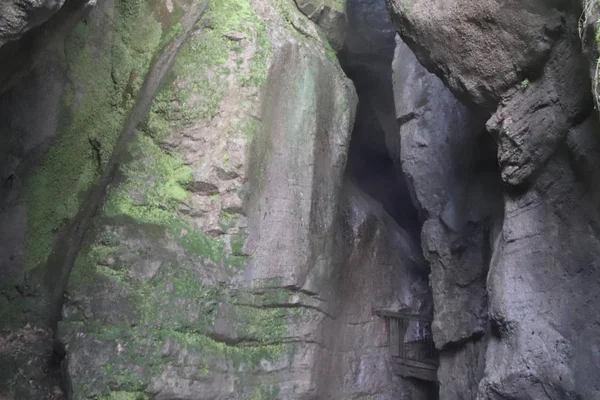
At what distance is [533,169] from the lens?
15.2 ft

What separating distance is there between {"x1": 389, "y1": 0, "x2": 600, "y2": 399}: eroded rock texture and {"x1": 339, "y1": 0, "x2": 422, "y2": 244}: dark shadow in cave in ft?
17.0

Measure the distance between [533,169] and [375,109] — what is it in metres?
7.72

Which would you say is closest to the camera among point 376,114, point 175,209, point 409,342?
point 175,209

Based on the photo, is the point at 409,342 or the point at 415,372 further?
the point at 409,342

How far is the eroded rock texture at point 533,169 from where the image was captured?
13.3 ft

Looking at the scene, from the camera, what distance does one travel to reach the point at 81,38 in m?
6.12

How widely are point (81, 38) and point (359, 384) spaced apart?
6.62 meters

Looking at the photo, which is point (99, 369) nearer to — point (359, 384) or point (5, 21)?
point (5, 21)

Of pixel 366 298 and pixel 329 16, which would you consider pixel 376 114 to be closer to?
pixel 329 16

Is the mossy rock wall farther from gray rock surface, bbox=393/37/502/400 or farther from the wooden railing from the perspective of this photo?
the wooden railing

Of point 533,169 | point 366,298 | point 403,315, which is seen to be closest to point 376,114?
point 366,298

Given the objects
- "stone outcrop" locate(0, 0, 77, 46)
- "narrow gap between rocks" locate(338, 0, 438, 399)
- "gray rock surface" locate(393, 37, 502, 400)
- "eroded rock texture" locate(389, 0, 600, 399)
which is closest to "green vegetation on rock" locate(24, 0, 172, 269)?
"stone outcrop" locate(0, 0, 77, 46)

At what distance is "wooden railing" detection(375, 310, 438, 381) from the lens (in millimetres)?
9031

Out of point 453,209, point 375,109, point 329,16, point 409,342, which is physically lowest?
point 409,342
